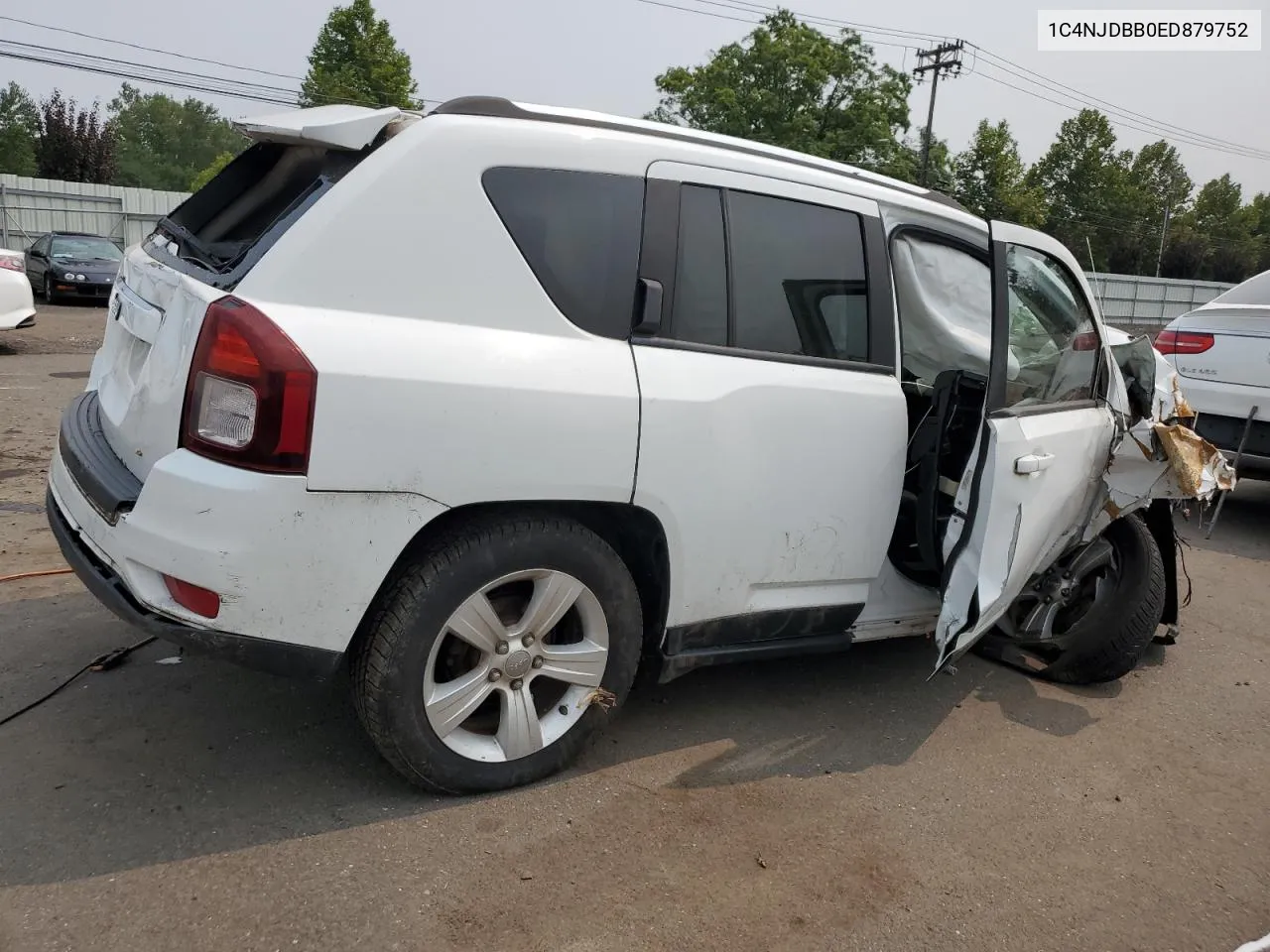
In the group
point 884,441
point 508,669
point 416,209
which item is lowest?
point 508,669

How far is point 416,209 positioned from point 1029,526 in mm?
2316

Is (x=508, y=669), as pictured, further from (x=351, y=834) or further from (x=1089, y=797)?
(x=1089, y=797)

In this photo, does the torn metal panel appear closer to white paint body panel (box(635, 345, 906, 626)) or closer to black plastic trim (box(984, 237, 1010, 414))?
black plastic trim (box(984, 237, 1010, 414))

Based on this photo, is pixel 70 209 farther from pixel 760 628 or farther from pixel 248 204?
pixel 760 628

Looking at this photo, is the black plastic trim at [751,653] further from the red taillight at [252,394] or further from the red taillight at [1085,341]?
the red taillight at [1085,341]

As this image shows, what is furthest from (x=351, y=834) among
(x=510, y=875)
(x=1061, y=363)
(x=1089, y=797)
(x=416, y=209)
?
(x=1061, y=363)

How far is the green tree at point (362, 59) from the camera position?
3625 centimetres

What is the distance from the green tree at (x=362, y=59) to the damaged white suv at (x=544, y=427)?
118 ft

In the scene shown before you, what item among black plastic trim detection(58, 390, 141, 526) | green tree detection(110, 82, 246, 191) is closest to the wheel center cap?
black plastic trim detection(58, 390, 141, 526)

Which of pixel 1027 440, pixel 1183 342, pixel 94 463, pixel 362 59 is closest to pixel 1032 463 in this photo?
pixel 1027 440

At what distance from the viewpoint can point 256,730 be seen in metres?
3.16

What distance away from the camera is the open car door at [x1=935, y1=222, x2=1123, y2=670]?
131 inches

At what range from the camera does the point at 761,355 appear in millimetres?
3129

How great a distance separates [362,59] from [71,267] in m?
21.1
